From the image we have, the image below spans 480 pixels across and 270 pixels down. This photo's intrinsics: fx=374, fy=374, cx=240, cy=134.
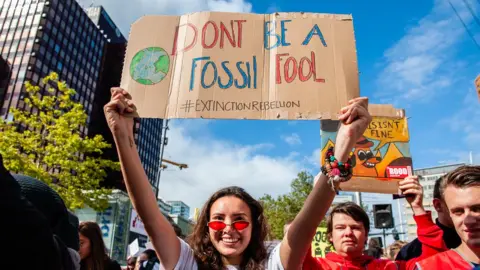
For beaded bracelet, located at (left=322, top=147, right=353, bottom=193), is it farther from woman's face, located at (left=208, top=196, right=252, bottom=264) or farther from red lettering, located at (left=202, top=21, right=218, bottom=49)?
red lettering, located at (left=202, top=21, right=218, bottom=49)

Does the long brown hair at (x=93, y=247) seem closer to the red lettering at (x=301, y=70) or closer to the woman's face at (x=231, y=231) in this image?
the woman's face at (x=231, y=231)

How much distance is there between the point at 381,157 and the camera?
4773 mm

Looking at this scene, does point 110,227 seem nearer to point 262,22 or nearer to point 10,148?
point 10,148

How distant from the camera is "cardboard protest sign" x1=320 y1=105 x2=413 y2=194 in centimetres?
439

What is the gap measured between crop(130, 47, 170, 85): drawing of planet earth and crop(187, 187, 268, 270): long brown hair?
32.8 inches

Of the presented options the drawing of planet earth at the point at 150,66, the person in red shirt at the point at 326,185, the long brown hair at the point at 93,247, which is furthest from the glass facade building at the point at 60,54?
the person in red shirt at the point at 326,185

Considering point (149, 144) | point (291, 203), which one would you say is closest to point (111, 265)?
point (291, 203)

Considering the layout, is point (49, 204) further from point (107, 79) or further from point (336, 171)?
point (107, 79)

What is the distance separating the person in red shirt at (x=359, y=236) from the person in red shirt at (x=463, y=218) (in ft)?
0.79

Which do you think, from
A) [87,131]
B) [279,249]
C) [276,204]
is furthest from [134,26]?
[87,131]

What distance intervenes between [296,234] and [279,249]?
19cm

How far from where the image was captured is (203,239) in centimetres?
219

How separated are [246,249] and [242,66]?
112 centimetres

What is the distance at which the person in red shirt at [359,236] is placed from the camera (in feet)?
7.81
